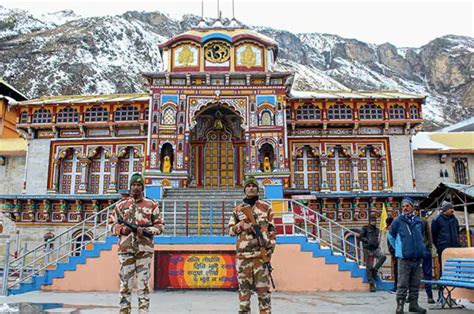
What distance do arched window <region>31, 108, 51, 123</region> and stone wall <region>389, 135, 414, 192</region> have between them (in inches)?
694

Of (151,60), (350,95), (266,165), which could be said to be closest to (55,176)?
(266,165)

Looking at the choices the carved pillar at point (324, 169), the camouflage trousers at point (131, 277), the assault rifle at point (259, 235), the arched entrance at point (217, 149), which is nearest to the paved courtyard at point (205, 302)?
the camouflage trousers at point (131, 277)

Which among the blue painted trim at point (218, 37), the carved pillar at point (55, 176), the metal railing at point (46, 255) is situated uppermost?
the blue painted trim at point (218, 37)

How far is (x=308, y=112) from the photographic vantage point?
69.1ft

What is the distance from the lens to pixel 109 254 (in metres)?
11.2

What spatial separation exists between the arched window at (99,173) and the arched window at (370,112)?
43.5 feet

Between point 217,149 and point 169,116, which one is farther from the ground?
point 169,116

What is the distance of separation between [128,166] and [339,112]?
11.2 meters

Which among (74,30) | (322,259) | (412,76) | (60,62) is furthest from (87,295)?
(412,76)

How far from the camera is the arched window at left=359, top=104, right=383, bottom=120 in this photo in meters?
21.0

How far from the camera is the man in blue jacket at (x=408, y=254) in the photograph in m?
6.85

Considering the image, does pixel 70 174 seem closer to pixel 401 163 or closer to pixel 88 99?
pixel 88 99

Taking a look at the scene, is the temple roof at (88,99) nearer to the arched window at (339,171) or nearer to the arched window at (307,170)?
the arched window at (307,170)

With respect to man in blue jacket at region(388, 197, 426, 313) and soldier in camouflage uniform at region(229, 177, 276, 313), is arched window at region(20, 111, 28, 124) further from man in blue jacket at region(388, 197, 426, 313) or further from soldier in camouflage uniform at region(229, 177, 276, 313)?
man in blue jacket at region(388, 197, 426, 313)
